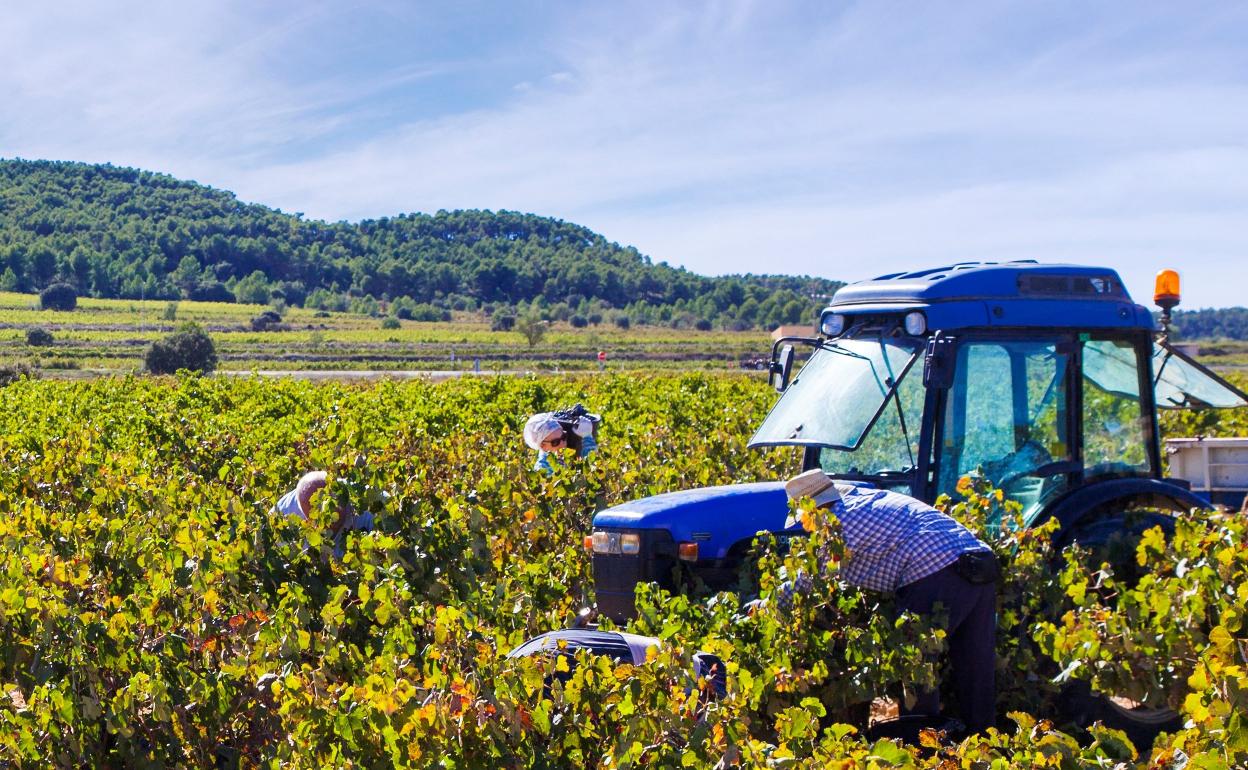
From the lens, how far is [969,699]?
15.9ft

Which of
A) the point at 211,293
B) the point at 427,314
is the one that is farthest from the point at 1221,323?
the point at 211,293

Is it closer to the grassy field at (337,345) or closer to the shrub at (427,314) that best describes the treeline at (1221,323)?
the grassy field at (337,345)

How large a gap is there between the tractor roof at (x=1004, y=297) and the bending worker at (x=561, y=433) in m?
2.47

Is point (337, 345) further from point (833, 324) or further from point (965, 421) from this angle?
point (965, 421)

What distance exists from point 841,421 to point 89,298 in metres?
106

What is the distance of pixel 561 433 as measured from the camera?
814 cm

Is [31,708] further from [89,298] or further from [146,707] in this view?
[89,298]

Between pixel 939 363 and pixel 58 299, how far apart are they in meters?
96.6

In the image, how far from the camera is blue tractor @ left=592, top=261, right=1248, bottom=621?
535cm

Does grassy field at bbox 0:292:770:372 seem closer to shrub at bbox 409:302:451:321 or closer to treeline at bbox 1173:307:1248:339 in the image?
shrub at bbox 409:302:451:321

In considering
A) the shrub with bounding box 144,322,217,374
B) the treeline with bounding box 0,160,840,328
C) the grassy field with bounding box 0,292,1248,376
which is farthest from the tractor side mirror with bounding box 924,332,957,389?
the treeline with bounding box 0,160,840,328

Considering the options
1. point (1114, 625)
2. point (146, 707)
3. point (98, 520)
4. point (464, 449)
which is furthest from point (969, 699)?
point (464, 449)

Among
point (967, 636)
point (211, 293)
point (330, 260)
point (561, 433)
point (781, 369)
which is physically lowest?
point (967, 636)

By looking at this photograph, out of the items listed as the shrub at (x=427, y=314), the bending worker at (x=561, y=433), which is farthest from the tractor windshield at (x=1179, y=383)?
the shrub at (x=427, y=314)
